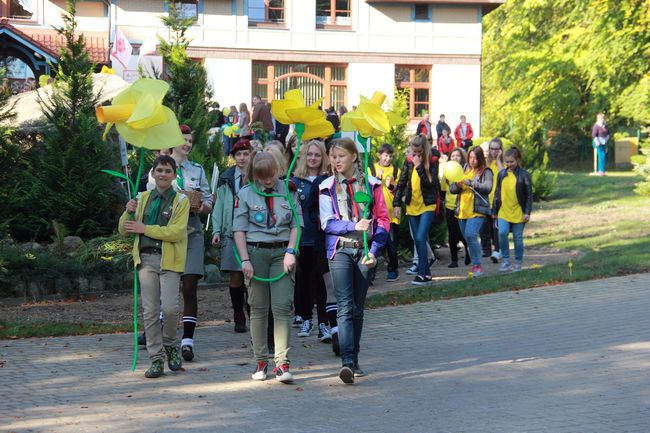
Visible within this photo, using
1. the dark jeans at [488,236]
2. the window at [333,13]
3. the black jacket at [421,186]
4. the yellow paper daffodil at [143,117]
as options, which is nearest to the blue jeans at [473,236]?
the black jacket at [421,186]

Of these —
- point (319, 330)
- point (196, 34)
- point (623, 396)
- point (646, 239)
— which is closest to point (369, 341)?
point (319, 330)

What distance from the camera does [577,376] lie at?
26.9 ft

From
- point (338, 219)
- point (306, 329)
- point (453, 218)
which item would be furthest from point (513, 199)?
point (338, 219)

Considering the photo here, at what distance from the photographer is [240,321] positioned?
10.3 meters

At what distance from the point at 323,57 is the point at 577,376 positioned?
3529 cm

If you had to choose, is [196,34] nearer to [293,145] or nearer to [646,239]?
[646,239]

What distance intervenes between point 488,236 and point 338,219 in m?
8.48

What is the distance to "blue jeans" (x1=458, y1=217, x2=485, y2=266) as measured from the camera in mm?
13906

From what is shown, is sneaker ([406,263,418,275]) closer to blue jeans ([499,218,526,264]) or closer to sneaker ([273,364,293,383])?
blue jeans ([499,218,526,264])

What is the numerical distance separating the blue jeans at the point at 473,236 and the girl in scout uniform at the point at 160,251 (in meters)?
6.36

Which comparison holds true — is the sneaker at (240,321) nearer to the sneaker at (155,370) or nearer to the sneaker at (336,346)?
the sneaker at (336,346)

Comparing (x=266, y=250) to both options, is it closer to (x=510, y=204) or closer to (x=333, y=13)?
(x=510, y=204)

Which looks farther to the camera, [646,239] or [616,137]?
[616,137]

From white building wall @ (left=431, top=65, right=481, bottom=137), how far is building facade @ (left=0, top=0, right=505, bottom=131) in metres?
0.04
